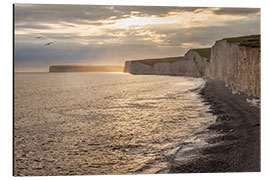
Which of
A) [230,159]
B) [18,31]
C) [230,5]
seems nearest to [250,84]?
[230,5]

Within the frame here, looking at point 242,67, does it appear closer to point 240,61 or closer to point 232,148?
point 240,61

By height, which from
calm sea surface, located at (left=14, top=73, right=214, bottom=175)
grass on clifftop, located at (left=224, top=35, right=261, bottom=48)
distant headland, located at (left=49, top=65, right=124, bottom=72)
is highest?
grass on clifftop, located at (left=224, top=35, right=261, bottom=48)

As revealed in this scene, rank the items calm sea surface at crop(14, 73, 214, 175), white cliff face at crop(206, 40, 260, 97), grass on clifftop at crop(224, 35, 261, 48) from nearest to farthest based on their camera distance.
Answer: calm sea surface at crop(14, 73, 214, 175) → grass on clifftop at crop(224, 35, 261, 48) → white cliff face at crop(206, 40, 260, 97)

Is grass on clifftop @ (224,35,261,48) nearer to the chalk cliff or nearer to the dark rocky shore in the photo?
the chalk cliff

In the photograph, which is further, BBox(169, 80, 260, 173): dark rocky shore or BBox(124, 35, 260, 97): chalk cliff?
BBox(124, 35, 260, 97): chalk cliff

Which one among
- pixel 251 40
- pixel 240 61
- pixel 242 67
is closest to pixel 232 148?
pixel 251 40

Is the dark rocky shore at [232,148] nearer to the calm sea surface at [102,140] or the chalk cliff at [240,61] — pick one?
the calm sea surface at [102,140]

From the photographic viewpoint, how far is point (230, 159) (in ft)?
31.7

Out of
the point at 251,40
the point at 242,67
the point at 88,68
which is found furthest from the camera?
the point at 242,67

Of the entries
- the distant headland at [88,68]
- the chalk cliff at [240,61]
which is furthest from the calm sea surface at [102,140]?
the chalk cliff at [240,61]

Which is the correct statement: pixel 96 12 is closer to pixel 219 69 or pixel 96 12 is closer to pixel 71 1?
pixel 71 1

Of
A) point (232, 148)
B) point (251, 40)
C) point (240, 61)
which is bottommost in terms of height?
point (232, 148)

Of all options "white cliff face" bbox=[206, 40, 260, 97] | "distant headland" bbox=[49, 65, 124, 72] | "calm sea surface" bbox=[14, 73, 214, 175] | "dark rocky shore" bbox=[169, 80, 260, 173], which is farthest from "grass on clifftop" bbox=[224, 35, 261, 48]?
"distant headland" bbox=[49, 65, 124, 72]
